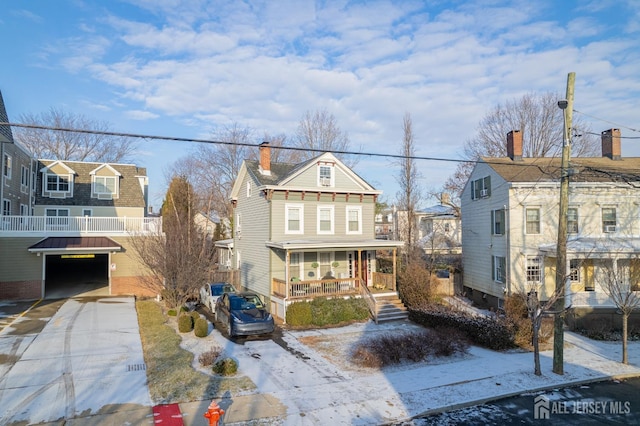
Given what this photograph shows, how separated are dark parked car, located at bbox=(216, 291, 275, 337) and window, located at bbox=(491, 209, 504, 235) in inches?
541

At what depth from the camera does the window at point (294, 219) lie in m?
22.6

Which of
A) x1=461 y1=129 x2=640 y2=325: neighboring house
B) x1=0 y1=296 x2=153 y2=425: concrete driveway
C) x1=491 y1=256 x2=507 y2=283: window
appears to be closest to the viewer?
x1=0 y1=296 x2=153 y2=425: concrete driveway

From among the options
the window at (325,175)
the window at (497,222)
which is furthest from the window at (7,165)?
the window at (497,222)

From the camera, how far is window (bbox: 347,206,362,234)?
24.4 metres

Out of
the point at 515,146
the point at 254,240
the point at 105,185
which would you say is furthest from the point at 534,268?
the point at 105,185

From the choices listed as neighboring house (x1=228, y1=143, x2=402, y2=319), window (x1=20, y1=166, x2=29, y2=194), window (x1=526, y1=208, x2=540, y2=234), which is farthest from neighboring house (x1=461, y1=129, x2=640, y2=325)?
window (x1=20, y1=166, x2=29, y2=194)

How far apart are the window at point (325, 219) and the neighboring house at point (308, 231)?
6cm

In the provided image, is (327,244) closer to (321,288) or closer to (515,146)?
(321,288)

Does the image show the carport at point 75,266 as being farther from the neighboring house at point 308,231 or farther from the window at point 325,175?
the window at point 325,175

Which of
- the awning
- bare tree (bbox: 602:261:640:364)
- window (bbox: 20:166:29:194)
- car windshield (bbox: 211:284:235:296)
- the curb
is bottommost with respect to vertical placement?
the curb

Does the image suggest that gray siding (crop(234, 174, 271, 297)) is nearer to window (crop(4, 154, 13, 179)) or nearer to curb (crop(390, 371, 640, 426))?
curb (crop(390, 371, 640, 426))

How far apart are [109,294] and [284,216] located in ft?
40.6

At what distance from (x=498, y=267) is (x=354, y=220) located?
8474mm

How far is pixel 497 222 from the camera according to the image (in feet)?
75.4
